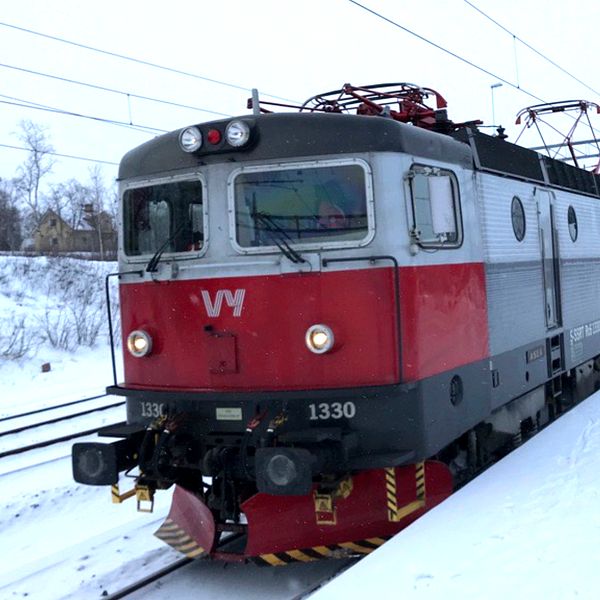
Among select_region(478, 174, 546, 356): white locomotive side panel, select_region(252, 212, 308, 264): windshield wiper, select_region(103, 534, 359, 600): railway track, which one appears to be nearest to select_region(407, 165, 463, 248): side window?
select_region(478, 174, 546, 356): white locomotive side panel

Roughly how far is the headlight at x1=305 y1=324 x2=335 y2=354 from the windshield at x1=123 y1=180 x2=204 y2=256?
3.63 feet

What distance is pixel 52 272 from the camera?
29.5 meters

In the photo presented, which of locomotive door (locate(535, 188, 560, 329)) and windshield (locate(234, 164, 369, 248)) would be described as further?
locomotive door (locate(535, 188, 560, 329))

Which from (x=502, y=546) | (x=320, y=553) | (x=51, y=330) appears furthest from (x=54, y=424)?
(x=51, y=330)

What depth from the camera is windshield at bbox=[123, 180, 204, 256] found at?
19.8 feet

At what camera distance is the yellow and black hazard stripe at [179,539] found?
19.8 feet

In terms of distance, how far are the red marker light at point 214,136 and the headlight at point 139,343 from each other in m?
1.55

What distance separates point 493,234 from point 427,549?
324 cm

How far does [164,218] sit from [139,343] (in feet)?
3.25

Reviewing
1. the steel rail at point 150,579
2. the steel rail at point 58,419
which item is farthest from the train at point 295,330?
the steel rail at point 58,419

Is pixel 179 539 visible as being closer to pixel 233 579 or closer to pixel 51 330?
pixel 233 579

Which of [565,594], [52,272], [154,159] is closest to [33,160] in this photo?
[52,272]

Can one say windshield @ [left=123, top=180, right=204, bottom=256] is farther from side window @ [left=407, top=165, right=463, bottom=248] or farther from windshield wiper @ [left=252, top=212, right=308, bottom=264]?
side window @ [left=407, top=165, right=463, bottom=248]

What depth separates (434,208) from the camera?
6.03 metres
